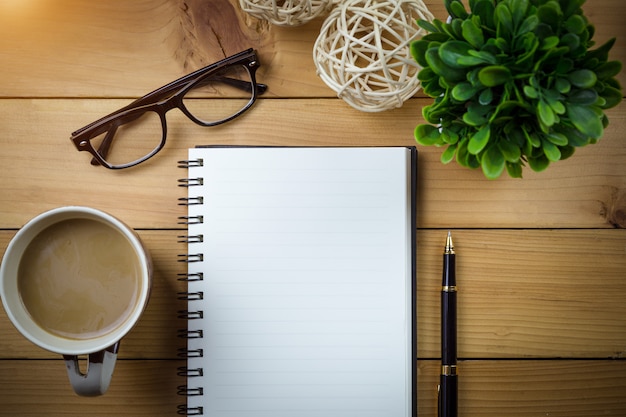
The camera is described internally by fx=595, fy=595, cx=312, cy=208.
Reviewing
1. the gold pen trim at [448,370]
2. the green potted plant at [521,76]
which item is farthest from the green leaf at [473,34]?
the gold pen trim at [448,370]

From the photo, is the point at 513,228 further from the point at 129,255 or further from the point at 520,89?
the point at 129,255

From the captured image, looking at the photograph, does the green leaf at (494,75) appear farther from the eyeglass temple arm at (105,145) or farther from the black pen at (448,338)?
the eyeglass temple arm at (105,145)

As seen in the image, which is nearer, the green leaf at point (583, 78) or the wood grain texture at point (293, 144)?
the green leaf at point (583, 78)

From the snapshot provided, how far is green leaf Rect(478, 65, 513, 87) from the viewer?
18.0 inches

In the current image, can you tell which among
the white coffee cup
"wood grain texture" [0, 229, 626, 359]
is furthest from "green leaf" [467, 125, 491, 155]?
the white coffee cup

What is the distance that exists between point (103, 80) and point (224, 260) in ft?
0.83

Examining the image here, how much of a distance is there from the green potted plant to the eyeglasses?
248mm

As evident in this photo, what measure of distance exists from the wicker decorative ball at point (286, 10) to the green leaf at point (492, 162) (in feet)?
0.82

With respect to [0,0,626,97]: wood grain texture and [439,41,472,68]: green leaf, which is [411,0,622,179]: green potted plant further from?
[0,0,626,97]: wood grain texture

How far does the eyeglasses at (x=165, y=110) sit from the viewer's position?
671 mm

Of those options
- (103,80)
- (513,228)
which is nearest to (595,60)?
(513,228)

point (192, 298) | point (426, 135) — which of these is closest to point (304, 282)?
point (192, 298)

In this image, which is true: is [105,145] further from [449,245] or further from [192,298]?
[449,245]

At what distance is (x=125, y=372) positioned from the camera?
2.24 ft
